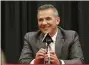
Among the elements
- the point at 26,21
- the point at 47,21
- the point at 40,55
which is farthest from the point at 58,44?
the point at 26,21

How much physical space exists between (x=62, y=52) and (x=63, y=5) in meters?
0.71

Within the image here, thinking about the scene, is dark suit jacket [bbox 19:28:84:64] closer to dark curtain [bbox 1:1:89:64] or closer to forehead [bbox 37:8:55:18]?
forehead [bbox 37:8:55:18]

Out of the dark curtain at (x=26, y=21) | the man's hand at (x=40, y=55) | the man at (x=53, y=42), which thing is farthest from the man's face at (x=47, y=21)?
the dark curtain at (x=26, y=21)

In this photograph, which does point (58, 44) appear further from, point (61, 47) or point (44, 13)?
point (44, 13)

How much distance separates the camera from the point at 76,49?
60.4 inches

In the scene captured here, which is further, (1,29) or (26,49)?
(1,29)

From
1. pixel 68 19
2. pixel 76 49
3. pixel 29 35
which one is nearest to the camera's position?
pixel 76 49

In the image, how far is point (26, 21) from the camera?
219 cm

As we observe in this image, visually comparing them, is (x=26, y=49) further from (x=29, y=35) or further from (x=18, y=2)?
(x=18, y=2)

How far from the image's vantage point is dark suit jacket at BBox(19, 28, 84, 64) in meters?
1.52

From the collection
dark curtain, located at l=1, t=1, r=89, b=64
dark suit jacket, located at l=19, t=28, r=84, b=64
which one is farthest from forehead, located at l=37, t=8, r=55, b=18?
dark curtain, located at l=1, t=1, r=89, b=64

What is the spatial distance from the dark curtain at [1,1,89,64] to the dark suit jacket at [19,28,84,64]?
54 cm

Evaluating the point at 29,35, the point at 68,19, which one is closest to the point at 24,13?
the point at 68,19

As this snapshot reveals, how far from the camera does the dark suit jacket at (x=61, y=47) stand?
1518mm
